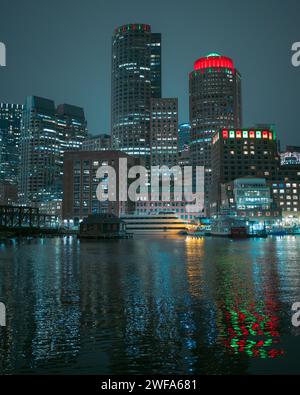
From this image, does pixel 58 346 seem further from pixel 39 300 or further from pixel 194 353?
pixel 39 300

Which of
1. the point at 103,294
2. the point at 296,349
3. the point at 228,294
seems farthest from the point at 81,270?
the point at 296,349

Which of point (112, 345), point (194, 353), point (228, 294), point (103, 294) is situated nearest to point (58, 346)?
point (112, 345)

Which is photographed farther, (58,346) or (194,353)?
(58,346)
